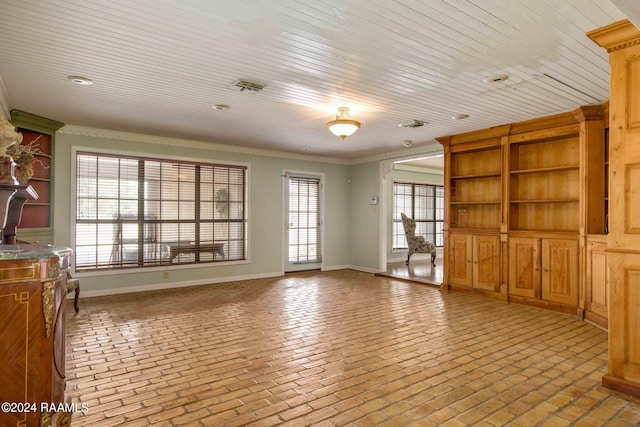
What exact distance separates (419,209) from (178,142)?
640cm

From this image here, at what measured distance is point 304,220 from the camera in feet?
25.9

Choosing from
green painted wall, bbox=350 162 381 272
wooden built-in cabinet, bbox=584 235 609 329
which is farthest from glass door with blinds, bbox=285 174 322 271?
wooden built-in cabinet, bbox=584 235 609 329

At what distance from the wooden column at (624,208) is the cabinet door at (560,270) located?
7.28ft

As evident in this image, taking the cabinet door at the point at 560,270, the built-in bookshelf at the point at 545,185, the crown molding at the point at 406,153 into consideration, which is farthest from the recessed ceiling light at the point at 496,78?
the crown molding at the point at 406,153

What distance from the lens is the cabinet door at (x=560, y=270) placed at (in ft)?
15.1

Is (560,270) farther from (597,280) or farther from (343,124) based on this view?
(343,124)

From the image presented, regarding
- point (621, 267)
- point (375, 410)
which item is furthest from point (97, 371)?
point (621, 267)

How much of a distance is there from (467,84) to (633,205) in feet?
5.86

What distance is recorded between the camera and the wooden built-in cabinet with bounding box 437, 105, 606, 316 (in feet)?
14.6

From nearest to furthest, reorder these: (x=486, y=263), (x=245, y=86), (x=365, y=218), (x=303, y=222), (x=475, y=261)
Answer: (x=245, y=86) < (x=486, y=263) < (x=475, y=261) < (x=303, y=222) < (x=365, y=218)

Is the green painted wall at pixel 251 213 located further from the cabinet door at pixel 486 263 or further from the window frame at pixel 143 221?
the cabinet door at pixel 486 263

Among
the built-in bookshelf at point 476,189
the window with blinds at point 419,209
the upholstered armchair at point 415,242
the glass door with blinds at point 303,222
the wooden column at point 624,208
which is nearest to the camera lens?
the wooden column at point 624,208

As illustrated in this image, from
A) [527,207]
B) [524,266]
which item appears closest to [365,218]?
[527,207]

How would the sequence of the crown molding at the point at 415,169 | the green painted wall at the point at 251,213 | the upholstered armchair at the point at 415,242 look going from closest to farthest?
the green painted wall at the point at 251,213 → the upholstered armchair at the point at 415,242 → the crown molding at the point at 415,169
